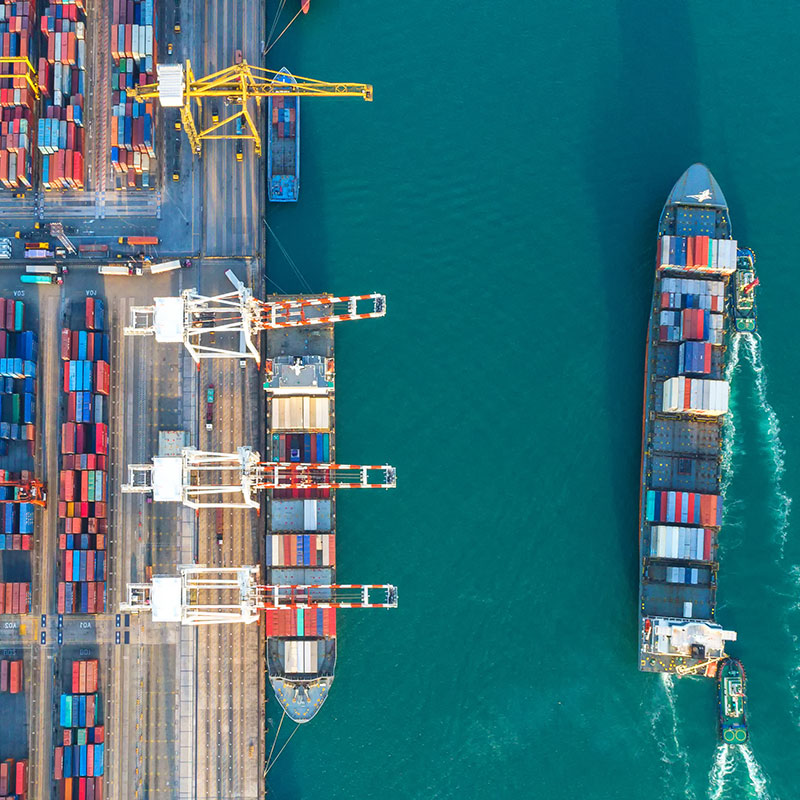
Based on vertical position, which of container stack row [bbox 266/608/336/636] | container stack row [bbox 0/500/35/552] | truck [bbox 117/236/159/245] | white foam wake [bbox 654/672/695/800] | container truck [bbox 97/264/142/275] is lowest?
white foam wake [bbox 654/672/695/800]

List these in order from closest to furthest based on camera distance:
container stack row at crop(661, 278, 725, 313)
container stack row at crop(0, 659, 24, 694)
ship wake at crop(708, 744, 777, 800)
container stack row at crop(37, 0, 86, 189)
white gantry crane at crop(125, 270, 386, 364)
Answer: container stack row at crop(0, 659, 24, 694), white gantry crane at crop(125, 270, 386, 364), ship wake at crop(708, 744, 777, 800), container stack row at crop(661, 278, 725, 313), container stack row at crop(37, 0, 86, 189)

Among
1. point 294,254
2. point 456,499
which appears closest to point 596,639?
point 456,499

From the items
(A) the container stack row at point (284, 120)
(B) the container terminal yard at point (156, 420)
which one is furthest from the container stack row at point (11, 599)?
(A) the container stack row at point (284, 120)

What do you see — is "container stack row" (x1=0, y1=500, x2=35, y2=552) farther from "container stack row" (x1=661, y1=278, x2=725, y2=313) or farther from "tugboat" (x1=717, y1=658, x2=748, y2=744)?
"tugboat" (x1=717, y1=658, x2=748, y2=744)

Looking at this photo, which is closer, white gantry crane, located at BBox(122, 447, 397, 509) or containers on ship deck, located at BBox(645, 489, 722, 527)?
white gantry crane, located at BBox(122, 447, 397, 509)

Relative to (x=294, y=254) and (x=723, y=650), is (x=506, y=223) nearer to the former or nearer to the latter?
(x=294, y=254)

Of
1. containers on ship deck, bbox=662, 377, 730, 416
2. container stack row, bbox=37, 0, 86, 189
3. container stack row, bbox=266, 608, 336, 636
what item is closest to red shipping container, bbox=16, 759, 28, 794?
container stack row, bbox=266, 608, 336, 636

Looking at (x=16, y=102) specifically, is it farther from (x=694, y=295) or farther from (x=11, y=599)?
(x=694, y=295)
